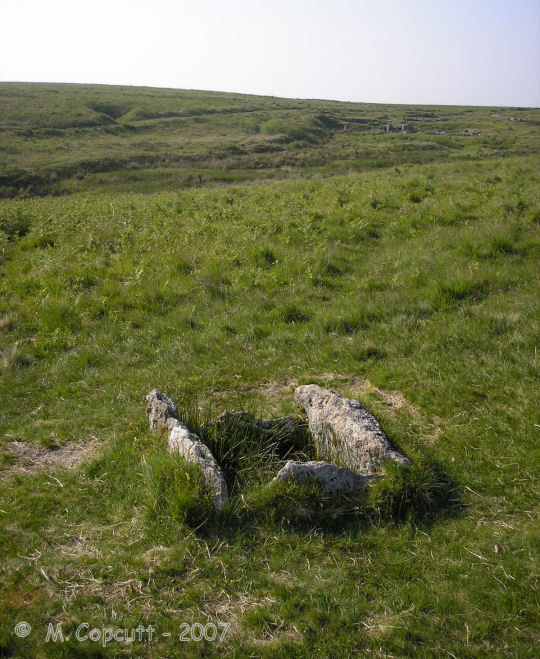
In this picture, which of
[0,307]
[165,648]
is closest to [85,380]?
[0,307]

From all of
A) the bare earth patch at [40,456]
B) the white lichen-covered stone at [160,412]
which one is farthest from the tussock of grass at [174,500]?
the bare earth patch at [40,456]

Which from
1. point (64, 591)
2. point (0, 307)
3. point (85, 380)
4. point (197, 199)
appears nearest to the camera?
point (64, 591)

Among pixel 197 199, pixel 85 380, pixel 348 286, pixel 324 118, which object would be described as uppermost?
pixel 324 118

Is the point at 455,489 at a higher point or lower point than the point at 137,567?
higher

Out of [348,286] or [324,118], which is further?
[324,118]

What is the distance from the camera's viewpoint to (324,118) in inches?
4048

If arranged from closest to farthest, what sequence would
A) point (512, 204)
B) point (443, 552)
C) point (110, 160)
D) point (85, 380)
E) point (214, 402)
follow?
1. point (443, 552)
2. point (214, 402)
3. point (85, 380)
4. point (512, 204)
5. point (110, 160)

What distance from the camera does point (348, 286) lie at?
375 inches

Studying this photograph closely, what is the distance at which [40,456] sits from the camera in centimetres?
525

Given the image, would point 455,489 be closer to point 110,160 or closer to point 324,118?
point 110,160

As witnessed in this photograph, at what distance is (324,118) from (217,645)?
111 metres

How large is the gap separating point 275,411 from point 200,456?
1.57 meters

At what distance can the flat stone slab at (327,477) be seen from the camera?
4.04 m

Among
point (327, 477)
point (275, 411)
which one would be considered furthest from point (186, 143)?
point (327, 477)
